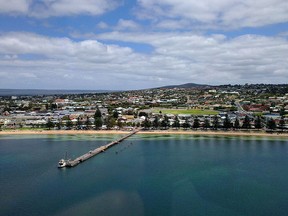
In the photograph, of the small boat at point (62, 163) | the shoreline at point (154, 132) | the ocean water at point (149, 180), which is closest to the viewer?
the ocean water at point (149, 180)

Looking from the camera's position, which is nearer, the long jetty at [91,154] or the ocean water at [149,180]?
the ocean water at [149,180]

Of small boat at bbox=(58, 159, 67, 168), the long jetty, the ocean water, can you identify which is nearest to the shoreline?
the ocean water

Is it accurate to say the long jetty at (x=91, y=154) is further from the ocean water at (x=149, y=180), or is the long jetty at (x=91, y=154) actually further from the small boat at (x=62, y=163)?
the ocean water at (x=149, y=180)

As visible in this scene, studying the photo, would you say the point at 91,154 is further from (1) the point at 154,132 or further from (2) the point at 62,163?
(1) the point at 154,132

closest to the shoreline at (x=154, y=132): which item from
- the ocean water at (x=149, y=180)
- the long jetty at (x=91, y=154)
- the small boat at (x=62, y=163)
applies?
the ocean water at (x=149, y=180)

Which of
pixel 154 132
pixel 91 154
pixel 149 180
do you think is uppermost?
pixel 154 132

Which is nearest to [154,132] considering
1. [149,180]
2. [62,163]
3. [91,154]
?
[91,154]

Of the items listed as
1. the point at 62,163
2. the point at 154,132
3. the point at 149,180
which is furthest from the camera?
the point at 154,132

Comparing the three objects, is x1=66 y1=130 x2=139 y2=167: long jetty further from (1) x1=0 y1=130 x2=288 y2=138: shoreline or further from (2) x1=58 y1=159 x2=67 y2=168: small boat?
(1) x1=0 y1=130 x2=288 y2=138: shoreline
